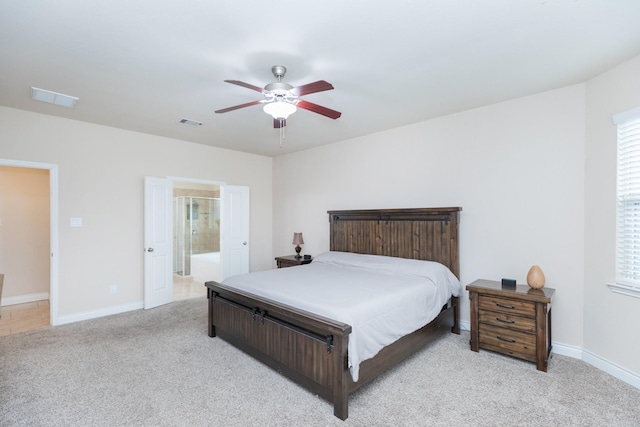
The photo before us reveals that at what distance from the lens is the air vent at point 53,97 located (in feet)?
10.2

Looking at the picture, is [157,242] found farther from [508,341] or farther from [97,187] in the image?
[508,341]

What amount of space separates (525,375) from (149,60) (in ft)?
13.3

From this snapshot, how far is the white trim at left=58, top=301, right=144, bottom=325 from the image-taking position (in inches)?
157

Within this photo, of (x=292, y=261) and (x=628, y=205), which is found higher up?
(x=628, y=205)

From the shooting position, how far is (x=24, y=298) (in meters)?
5.04

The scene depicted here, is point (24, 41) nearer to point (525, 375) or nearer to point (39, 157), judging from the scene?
point (39, 157)

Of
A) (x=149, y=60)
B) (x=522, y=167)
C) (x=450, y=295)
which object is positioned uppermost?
(x=149, y=60)

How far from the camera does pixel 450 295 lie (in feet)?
11.6

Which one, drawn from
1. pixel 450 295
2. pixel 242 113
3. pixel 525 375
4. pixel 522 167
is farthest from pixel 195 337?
pixel 522 167

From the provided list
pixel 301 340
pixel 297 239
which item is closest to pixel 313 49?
pixel 301 340

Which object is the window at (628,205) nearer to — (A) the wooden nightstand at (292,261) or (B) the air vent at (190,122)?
(A) the wooden nightstand at (292,261)

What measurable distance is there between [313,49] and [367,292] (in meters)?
2.01

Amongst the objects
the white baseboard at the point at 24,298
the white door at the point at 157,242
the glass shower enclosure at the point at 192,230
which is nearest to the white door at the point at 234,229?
the white door at the point at 157,242

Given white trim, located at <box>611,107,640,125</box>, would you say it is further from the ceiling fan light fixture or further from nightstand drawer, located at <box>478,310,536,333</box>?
the ceiling fan light fixture
